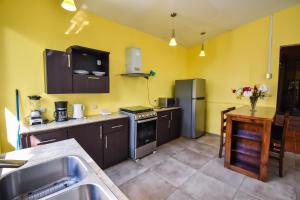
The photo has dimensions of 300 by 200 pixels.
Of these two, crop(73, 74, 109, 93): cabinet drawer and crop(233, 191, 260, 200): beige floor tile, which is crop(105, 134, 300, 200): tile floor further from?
crop(73, 74, 109, 93): cabinet drawer

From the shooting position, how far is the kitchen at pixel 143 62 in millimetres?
2035

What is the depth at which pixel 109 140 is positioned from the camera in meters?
2.55

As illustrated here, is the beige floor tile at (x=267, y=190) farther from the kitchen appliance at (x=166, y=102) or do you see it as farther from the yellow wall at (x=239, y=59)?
the kitchen appliance at (x=166, y=102)

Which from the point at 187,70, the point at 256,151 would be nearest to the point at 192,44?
the point at 187,70

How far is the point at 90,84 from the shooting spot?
244cm

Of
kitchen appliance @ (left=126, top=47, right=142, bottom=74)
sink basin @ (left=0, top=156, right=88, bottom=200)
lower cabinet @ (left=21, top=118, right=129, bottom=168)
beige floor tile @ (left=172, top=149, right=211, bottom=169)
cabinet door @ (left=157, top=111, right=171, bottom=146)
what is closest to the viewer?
sink basin @ (left=0, top=156, right=88, bottom=200)

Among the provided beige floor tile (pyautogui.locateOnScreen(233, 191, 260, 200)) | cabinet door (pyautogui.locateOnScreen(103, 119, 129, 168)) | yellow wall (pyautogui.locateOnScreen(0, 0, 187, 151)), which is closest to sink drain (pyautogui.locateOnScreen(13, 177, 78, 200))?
cabinet door (pyautogui.locateOnScreen(103, 119, 129, 168))

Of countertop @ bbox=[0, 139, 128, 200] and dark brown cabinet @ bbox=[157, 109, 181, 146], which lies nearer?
countertop @ bbox=[0, 139, 128, 200]

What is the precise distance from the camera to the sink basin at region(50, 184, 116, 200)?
78cm

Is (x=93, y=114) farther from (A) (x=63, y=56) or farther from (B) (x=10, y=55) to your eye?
(B) (x=10, y=55)

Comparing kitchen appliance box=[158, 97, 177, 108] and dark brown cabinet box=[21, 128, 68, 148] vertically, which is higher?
kitchen appliance box=[158, 97, 177, 108]

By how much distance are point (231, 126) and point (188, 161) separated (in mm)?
1019

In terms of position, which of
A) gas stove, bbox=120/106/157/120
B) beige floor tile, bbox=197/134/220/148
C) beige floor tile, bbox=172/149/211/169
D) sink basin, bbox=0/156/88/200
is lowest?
beige floor tile, bbox=172/149/211/169

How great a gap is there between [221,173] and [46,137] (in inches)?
105
